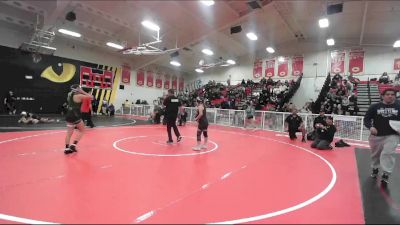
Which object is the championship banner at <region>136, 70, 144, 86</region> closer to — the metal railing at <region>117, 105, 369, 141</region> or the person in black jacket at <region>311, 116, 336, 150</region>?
the metal railing at <region>117, 105, 369, 141</region>

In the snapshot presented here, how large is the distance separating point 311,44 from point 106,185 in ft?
71.7

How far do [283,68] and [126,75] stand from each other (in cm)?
1572

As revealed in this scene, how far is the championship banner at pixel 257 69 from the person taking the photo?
24.1 meters

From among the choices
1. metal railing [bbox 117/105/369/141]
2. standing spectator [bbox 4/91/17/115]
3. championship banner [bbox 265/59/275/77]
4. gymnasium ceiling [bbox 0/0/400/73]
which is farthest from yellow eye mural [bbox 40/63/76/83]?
championship banner [bbox 265/59/275/77]

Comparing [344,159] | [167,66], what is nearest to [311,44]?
[167,66]

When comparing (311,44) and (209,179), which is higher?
(311,44)

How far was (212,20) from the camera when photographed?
14.7 meters

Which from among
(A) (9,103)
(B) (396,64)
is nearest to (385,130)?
(B) (396,64)

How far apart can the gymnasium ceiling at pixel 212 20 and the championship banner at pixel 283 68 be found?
2139 mm

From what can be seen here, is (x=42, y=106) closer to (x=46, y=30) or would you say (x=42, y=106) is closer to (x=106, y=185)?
(x=46, y=30)

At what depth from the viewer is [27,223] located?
2338 mm

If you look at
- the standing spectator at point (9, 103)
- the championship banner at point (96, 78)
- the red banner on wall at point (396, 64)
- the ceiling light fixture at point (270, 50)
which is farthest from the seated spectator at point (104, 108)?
the red banner on wall at point (396, 64)

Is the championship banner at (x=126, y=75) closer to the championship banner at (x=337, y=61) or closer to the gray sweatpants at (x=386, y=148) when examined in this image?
the championship banner at (x=337, y=61)

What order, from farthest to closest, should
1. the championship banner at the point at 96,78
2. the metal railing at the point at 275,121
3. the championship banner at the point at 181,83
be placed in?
the championship banner at the point at 181,83, the championship banner at the point at 96,78, the metal railing at the point at 275,121
